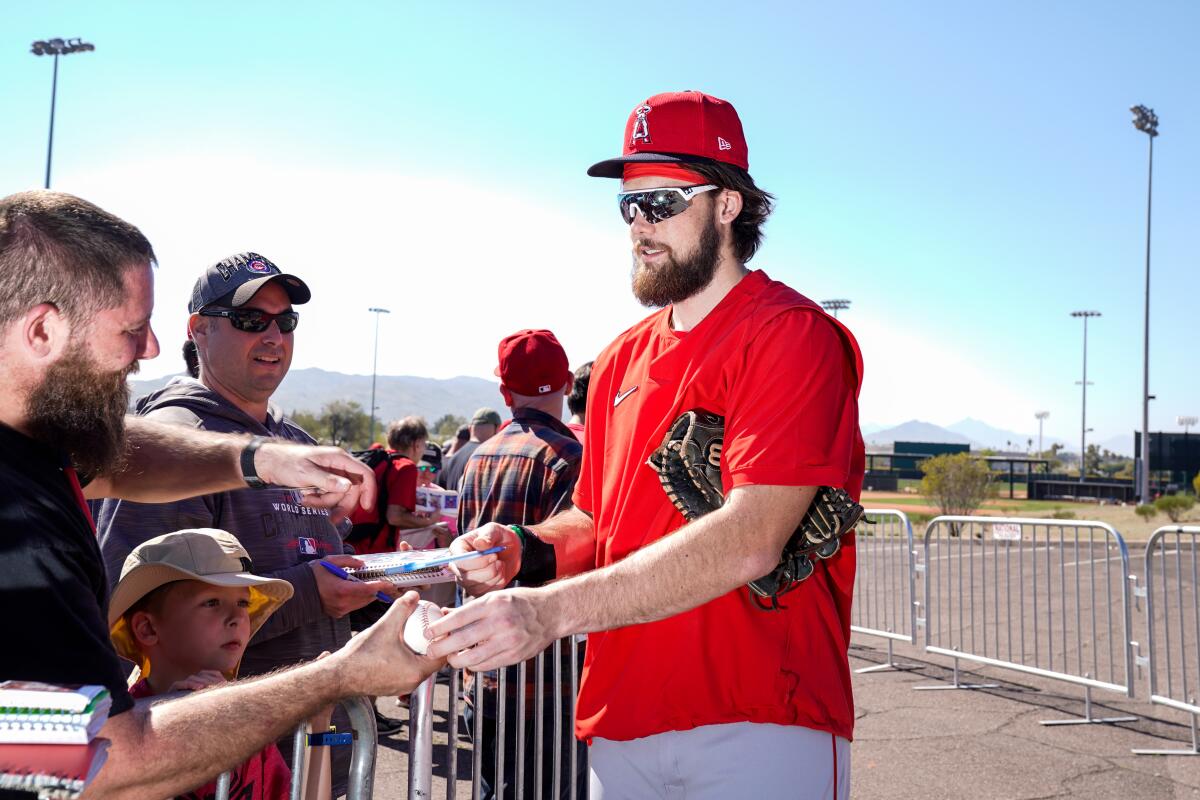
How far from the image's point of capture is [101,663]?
154cm

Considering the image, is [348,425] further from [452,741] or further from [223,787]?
[223,787]

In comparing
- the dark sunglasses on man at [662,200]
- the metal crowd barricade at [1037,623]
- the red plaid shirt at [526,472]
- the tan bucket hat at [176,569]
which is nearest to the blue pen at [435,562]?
the tan bucket hat at [176,569]

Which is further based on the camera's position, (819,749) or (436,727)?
(436,727)

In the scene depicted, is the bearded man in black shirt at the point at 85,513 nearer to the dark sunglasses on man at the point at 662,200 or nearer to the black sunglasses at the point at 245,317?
the dark sunglasses on man at the point at 662,200

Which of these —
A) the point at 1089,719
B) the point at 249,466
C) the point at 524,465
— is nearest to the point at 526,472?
the point at 524,465

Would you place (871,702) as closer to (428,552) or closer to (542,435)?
(542,435)

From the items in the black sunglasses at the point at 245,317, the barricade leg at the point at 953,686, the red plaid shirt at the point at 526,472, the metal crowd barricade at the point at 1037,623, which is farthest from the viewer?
the barricade leg at the point at 953,686

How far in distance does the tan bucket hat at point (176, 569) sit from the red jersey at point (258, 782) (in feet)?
1.03

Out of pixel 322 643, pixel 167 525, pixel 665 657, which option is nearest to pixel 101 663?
pixel 665 657

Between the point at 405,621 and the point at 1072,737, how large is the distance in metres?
6.61

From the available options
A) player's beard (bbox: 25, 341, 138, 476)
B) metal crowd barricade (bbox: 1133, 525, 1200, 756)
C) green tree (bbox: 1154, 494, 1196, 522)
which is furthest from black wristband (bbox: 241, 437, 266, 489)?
green tree (bbox: 1154, 494, 1196, 522)

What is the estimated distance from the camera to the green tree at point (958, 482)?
124 ft

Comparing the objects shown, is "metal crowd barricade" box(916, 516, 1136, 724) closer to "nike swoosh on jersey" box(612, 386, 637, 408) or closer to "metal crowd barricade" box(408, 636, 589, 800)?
"metal crowd barricade" box(408, 636, 589, 800)

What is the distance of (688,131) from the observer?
8.22ft
